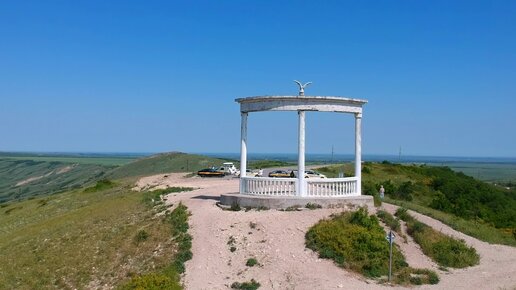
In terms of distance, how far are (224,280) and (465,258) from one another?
838cm

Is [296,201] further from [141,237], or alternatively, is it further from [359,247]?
[141,237]

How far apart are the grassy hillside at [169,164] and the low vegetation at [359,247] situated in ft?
131

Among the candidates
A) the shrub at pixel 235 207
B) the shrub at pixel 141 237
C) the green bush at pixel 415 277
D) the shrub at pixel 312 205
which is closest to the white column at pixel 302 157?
the shrub at pixel 312 205

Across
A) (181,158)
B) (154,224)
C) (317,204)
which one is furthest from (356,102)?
(181,158)

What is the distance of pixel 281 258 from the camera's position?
16.3 m

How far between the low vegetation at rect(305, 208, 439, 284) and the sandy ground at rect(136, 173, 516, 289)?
0.36 metres

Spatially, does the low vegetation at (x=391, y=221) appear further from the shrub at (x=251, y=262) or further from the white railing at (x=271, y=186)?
the shrub at (x=251, y=262)

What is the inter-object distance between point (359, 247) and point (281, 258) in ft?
8.54

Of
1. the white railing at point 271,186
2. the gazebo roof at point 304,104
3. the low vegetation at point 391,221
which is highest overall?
the gazebo roof at point 304,104

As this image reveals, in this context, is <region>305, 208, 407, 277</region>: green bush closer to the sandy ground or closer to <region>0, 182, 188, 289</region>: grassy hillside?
the sandy ground

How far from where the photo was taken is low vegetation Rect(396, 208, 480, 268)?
17344mm

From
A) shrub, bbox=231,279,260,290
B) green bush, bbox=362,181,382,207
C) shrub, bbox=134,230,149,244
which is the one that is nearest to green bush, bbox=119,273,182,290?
shrub, bbox=231,279,260,290

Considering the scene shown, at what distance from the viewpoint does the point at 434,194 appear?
125 ft

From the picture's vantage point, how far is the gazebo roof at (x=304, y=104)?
20.3 m
